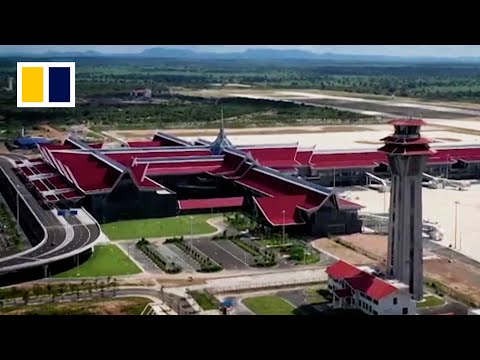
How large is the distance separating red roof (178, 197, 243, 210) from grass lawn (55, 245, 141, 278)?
269 centimetres

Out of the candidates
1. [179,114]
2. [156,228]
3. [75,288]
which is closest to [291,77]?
[179,114]

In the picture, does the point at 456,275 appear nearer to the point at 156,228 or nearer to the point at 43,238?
the point at 156,228

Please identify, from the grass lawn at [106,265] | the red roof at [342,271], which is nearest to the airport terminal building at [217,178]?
the grass lawn at [106,265]

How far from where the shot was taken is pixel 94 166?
576 inches

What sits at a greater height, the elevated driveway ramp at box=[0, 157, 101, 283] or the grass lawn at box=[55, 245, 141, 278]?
the elevated driveway ramp at box=[0, 157, 101, 283]

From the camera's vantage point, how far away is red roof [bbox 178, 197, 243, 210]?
46.1ft

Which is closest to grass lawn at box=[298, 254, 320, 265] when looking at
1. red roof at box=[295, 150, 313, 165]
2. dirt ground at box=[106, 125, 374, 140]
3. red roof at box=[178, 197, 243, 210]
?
red roof at box=[178, 197, 243, 210]

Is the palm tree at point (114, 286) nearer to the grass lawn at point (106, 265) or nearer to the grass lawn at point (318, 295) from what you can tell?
the grass lawn at point (106, 265)

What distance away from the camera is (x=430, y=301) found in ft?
31.3

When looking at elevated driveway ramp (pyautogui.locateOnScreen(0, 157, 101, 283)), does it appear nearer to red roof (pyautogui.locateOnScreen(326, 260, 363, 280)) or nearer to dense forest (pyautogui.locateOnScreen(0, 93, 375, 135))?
red roof (pyautogui.locateOnScreen(326, 260, 363, 280))
